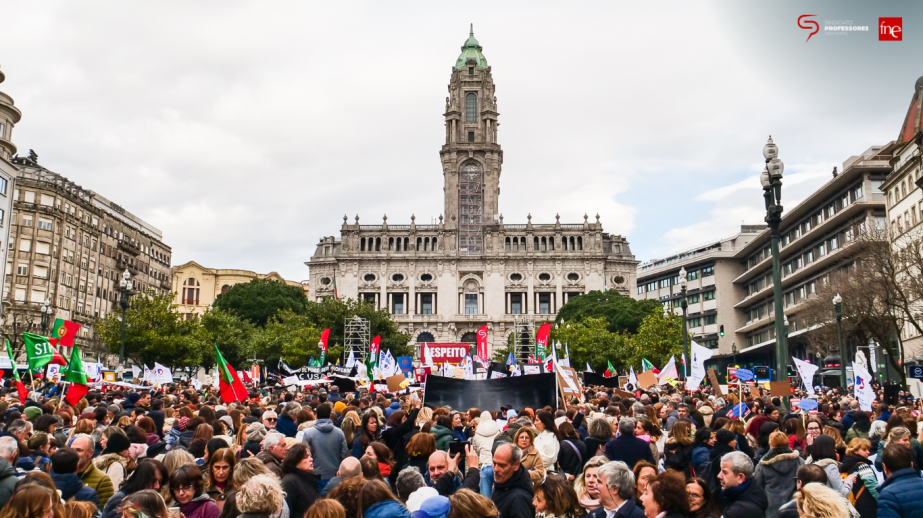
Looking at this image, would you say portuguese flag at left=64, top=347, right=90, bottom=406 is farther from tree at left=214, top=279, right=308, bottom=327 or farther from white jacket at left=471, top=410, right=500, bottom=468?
tree at left=214, top=279, right=308, bottom=327

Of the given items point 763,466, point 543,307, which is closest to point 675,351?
point 543,307

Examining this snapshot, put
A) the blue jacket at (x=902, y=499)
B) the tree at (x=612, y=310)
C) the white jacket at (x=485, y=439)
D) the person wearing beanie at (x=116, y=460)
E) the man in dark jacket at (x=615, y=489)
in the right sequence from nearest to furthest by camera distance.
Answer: the man in dark jacket at (x=615, y=489) < the blue jacket at (x=902, y=499) < the person wearing beanie at (x=116, y=460) < the white jacket at (x=485, y=439) < the tree at (x=612, y=310)

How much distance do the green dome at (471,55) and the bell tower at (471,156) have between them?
155 cm

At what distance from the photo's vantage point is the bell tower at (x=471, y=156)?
10431cm

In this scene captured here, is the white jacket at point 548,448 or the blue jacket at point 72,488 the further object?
the white jacket at point 548,448

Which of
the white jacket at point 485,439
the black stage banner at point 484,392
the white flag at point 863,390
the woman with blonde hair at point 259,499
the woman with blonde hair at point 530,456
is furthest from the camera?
the white flag at point 863,390

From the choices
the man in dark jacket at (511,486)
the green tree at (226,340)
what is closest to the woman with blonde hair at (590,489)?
the man in dark jacket at (511,486)

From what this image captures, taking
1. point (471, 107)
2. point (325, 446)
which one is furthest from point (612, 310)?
point (325, 446)

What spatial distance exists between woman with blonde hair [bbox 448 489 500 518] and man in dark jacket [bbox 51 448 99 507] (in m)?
3.76

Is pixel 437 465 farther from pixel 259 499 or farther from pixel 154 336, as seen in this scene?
pixel 154 336

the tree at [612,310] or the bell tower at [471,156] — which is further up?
the bell tower at [471,156]

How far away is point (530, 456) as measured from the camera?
8258mm

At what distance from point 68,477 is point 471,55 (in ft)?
361

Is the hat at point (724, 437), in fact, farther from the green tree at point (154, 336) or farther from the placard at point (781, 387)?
the green tree at point (154, 336)
